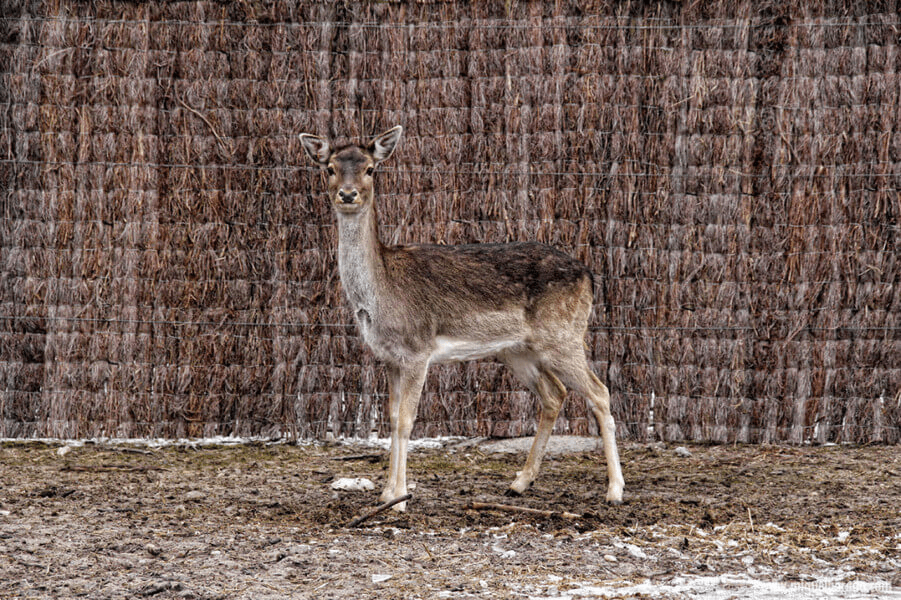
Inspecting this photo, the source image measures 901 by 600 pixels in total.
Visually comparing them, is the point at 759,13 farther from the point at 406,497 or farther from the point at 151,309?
the point at 151,309

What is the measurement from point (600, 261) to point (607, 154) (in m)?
0.82

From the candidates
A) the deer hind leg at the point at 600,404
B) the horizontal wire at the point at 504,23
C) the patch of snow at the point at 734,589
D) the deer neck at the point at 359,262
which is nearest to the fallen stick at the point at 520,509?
the deer hind leg at the point at 600,404

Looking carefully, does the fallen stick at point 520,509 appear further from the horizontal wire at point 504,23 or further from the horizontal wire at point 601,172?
the horizontal wire at point 504,23

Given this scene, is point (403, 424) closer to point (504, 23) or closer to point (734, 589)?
point (734, 589)

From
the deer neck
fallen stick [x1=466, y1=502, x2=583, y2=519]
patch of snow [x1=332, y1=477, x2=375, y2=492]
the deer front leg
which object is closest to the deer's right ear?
the deer neck

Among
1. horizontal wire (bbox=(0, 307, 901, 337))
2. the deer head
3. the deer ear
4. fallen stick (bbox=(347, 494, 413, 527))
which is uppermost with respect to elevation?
the deer ear

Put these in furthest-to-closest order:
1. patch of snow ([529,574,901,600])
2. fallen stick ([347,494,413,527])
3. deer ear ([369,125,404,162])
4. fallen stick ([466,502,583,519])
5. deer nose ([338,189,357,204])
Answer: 1. deer ear ([369,125,404,162])
2. deer nose ([338,189,357,204])
3. fallen stick ([466,502,583,519])
4. fallen stick ([347,494,413,527])
5. patch of snow ([529,574,901,600])

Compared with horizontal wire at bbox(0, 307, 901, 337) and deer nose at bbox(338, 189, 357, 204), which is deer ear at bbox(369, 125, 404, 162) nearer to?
deer nose at bbox(338, 189, 357, 204)

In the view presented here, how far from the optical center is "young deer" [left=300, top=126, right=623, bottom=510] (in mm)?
5750

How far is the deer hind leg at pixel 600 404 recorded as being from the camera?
5934 mm

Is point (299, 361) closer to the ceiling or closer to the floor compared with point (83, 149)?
closer to the floor

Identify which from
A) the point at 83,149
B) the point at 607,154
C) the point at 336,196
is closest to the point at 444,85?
the point at 607,154

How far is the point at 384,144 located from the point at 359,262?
742 millimetres

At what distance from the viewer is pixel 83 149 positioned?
7430 mm
